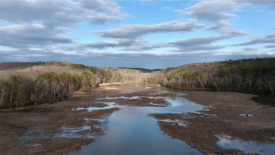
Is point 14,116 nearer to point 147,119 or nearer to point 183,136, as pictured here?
point 147,119

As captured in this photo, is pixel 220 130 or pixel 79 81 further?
pixel 79 81

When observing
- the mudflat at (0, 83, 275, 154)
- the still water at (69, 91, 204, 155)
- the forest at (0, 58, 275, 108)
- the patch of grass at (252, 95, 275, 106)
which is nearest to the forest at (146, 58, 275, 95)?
the forest at (0, 58, 275, 108)

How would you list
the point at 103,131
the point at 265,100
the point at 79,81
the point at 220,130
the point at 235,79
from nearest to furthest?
the point at 220,130 < the point at 103,131 < the point at 265,100 < the point at 235,79 < the point at 79,81

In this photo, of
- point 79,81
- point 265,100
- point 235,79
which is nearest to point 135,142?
point 265,100

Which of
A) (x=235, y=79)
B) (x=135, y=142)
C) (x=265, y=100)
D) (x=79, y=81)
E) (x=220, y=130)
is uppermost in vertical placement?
(x=235, y=79)

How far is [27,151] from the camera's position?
984 cm

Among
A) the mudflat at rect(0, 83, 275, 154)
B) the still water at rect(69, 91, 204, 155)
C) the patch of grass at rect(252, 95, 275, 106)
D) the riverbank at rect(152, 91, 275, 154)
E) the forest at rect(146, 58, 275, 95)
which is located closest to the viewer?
the still water at rect(69, 91, 204, 155)

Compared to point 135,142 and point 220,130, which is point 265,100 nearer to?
point 220,130

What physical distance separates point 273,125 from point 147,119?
355 inches

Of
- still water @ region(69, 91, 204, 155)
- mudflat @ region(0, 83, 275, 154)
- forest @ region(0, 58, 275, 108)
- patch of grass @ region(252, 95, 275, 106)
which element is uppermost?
forest @ region(0, 58, 275, 108)

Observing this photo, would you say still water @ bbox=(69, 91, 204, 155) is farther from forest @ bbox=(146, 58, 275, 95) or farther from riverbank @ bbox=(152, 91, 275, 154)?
forest @ bbox=(146, 58, 275, 95)

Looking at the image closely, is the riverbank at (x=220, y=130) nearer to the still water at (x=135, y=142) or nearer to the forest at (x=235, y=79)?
the still water at (x=135, y=142)

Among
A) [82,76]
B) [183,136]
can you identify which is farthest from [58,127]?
[82,76]

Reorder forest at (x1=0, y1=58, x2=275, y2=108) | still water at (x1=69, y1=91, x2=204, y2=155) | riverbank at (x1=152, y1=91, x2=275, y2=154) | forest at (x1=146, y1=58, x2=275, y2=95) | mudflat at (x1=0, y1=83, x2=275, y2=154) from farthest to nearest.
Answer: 1. forest at (x1=146, y1=58, x2=275, y2=95)
2. forest at (x1=0, y1=58, x2=275, y2=108)
3. riverbank at (x1=152, y1=91, x2=275, y2=154)
4. mudflat at (x1=0, y1=83, x2=275, y2=154)
5. still water at (x1=69, y1=91, x2=204, y2=155)
